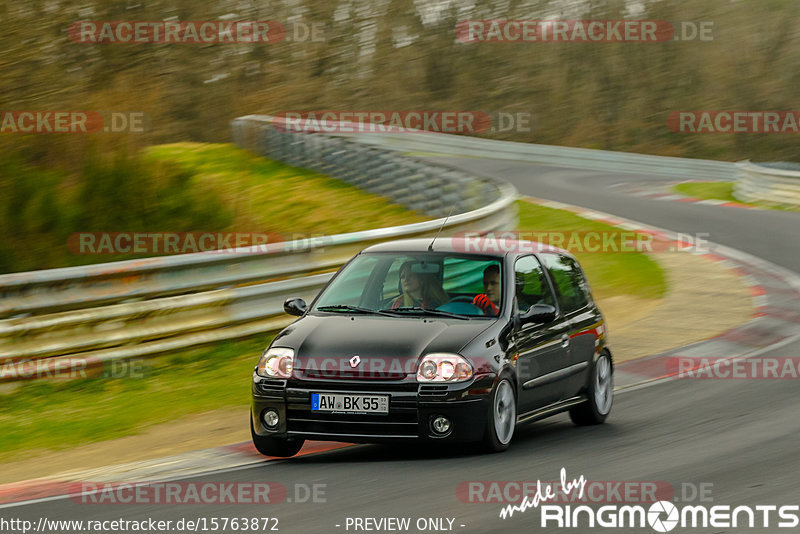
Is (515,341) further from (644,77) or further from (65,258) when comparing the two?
(644,77)

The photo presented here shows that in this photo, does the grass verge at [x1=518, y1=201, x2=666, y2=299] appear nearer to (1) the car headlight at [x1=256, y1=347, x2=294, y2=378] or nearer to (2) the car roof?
(2) the car roof

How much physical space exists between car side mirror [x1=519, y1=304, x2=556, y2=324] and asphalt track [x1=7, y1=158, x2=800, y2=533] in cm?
87

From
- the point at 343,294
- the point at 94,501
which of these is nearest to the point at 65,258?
the point at 343,294

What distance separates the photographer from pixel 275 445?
25.5 feet

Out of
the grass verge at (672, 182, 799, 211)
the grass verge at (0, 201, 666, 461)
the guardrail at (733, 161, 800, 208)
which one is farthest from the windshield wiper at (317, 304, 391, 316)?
the grass verge at (672, 182, 799, 211)

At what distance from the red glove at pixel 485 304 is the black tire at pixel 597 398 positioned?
1.38 m

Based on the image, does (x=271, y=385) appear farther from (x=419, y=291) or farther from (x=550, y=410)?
(x=550, y=410)

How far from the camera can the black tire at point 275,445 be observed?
773 centimetres

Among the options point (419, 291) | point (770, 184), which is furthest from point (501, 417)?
point (770, 184)

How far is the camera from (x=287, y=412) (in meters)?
7.51

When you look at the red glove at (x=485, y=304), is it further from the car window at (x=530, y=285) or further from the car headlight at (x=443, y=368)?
the car headlight at (x=443, y=368)

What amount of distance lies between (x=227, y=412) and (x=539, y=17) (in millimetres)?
58106

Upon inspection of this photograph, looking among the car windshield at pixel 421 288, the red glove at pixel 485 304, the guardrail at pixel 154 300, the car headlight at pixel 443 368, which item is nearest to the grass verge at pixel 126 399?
the guardrail at pixel 154 300

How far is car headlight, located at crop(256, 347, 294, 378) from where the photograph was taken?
757 centimetres
